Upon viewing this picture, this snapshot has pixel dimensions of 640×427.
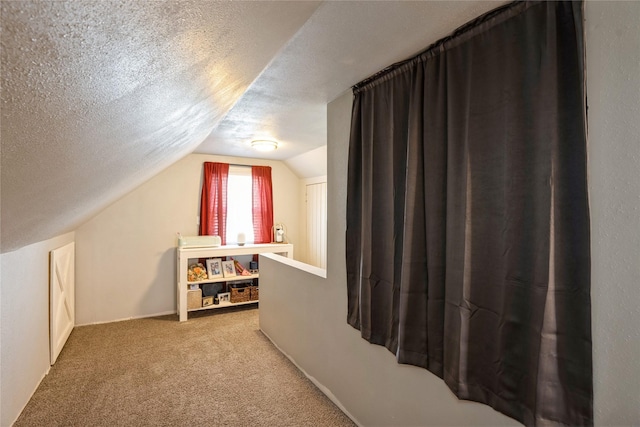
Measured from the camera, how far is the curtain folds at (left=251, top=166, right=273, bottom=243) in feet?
14.5

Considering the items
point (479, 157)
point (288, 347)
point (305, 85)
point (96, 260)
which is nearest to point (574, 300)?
point (479, 157)

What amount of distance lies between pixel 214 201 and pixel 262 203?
2.29ft

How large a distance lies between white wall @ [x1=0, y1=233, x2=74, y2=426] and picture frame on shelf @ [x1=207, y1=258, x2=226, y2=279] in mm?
1638

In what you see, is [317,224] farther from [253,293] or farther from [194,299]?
[194,299]

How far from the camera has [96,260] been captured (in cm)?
347

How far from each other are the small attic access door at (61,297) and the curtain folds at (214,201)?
4.68 feet

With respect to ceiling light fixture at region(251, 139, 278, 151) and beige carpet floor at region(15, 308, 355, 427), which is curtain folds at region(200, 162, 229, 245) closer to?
Answer: ceiling light fixture at region(251, 139, 278, 151)

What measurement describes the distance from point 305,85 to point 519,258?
1.47 metres

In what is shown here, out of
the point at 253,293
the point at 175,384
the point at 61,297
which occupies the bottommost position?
the point at 175,384

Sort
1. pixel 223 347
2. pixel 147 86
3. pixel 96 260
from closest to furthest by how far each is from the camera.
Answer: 1. pixel 147 86
2. pixel 223 347
3. pixel 96 260

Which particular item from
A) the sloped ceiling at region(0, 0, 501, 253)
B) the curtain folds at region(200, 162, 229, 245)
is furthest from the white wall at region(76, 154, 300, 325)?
the sloped ceiling at region(0, 0, 501, 253)

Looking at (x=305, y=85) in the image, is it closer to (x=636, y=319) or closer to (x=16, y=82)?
(x=16, y=82)

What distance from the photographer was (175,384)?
88.0 inches

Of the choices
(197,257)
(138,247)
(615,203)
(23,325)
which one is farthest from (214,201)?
(615,203)
